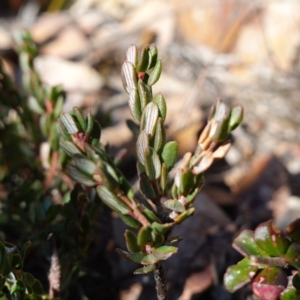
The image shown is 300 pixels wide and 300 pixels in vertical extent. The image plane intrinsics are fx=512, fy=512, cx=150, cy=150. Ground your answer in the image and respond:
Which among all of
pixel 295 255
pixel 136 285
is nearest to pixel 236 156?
pixel 136 285

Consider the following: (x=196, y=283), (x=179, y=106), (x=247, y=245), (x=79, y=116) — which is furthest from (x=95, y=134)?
(x=179, y=106)

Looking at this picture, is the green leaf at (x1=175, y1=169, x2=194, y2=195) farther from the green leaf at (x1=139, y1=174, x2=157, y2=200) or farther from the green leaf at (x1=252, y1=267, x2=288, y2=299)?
the green leaf at (x1=252, y1=267, x2=288, y2=299)

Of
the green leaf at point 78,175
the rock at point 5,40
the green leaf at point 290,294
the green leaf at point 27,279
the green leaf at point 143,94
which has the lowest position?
the rock at point 5,40

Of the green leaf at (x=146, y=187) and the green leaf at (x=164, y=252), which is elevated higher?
the green leaf at (x=146, y=187)

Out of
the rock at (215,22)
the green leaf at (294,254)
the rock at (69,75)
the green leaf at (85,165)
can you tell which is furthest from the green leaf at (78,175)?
the rock at (215,22)

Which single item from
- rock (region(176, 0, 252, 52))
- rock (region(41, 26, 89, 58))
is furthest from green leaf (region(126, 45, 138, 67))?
rock (region(176, 0, 252, 52))

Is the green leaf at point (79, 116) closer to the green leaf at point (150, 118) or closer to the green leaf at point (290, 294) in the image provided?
the green leaf at point (150, 118)

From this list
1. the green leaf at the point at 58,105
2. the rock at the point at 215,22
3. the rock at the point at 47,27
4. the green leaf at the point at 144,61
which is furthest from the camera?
the rock at the point at 215,22
